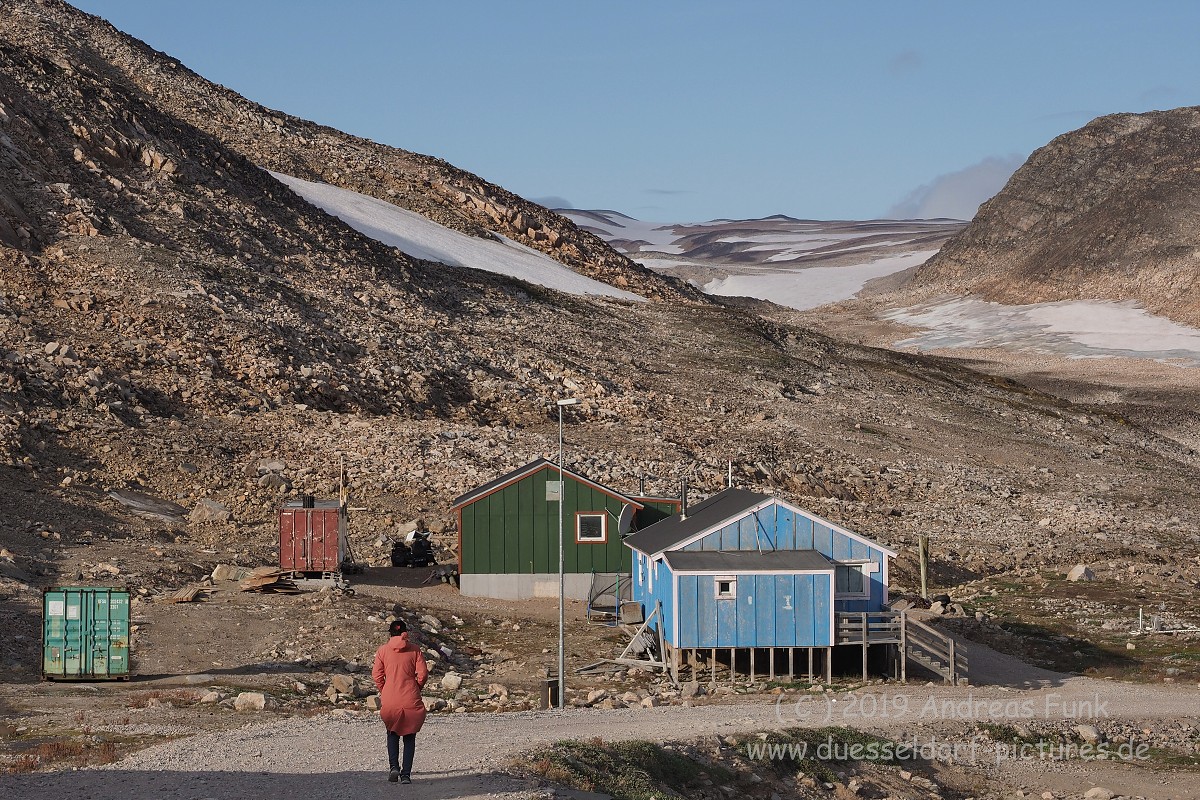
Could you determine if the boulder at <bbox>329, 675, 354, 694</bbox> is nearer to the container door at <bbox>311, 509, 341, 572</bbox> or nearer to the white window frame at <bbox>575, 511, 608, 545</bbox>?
the container door at <bbox>311, 509, 341, 572</bbox>

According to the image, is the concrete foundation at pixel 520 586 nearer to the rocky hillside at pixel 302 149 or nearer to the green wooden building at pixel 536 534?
the green wooden building at pixel 536 534

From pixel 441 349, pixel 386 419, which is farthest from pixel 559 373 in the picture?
pixel 386 419

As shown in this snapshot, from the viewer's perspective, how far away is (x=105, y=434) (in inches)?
1999

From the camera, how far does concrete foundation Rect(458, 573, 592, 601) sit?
4094 centimetres

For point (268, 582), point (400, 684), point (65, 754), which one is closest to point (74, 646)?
point (65, 754)

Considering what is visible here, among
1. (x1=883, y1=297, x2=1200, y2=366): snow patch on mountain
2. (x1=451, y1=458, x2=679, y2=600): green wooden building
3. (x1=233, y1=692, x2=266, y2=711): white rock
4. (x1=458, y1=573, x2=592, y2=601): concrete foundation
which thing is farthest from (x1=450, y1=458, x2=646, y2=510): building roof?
(x1=883, y1=297, x2=1200, y2=366): snow patch on mountain

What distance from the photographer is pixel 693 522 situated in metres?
36.7

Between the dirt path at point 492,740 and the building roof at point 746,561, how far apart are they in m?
3.33

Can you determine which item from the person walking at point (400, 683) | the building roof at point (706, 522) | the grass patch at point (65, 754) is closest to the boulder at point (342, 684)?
the grass patch at point (65, 754)

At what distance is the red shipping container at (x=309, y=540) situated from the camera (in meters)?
39.6

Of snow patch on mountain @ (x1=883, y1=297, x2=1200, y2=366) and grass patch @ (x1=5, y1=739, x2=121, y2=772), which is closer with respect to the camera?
grass patch @ (x1=5, y1=739, x2=121, y2=772)

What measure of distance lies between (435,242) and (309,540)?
5764 cm

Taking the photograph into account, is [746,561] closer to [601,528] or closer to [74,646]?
[601,528]

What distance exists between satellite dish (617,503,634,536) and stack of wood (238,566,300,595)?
934 cm
